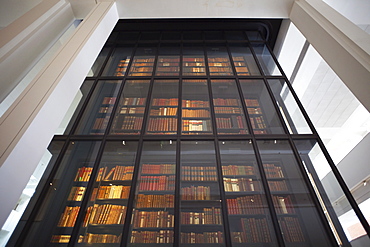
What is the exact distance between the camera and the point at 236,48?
498 centimetres

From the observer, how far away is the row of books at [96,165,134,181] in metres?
2.62

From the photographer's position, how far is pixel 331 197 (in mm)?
2447

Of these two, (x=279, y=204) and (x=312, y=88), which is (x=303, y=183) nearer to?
(x=279, y=204)

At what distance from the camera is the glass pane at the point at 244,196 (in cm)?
217

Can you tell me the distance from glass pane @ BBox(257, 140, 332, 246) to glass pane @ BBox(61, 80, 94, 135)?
8.34 feet

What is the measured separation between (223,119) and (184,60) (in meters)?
1.86

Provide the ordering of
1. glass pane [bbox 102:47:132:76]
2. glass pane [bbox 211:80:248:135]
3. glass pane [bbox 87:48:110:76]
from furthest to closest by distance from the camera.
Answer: glass pane [bbox 102:47:132:76]
glass pane [bbox 87:48:110:76]
glass pane [bbox 211:80:248:135]

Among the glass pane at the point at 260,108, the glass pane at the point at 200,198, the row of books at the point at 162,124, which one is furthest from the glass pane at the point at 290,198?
the row of books at the point at 162,124

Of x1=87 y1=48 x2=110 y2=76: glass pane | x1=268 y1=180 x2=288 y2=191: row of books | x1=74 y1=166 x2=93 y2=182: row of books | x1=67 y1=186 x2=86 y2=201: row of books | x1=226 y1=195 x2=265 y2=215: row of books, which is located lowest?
x1=226 y1=195 x2=265 y2=215: row of books

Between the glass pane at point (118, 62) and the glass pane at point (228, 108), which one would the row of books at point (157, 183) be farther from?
the glass pane at point (118, 62)

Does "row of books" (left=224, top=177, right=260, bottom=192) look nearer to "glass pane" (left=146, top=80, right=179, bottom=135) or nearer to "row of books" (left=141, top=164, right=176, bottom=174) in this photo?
"row of books" (left=141, top=164, right=176, bottom=174)

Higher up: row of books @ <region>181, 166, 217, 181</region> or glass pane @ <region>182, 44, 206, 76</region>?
glass pane @ <region>182, 44, 206, 76</region>

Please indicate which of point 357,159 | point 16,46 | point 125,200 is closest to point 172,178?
point 125,200

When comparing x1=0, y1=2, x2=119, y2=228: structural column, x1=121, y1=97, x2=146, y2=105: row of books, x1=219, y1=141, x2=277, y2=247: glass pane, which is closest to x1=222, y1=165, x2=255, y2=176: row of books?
x1=219, y1=141, x2=277, y2=247: glass pane
